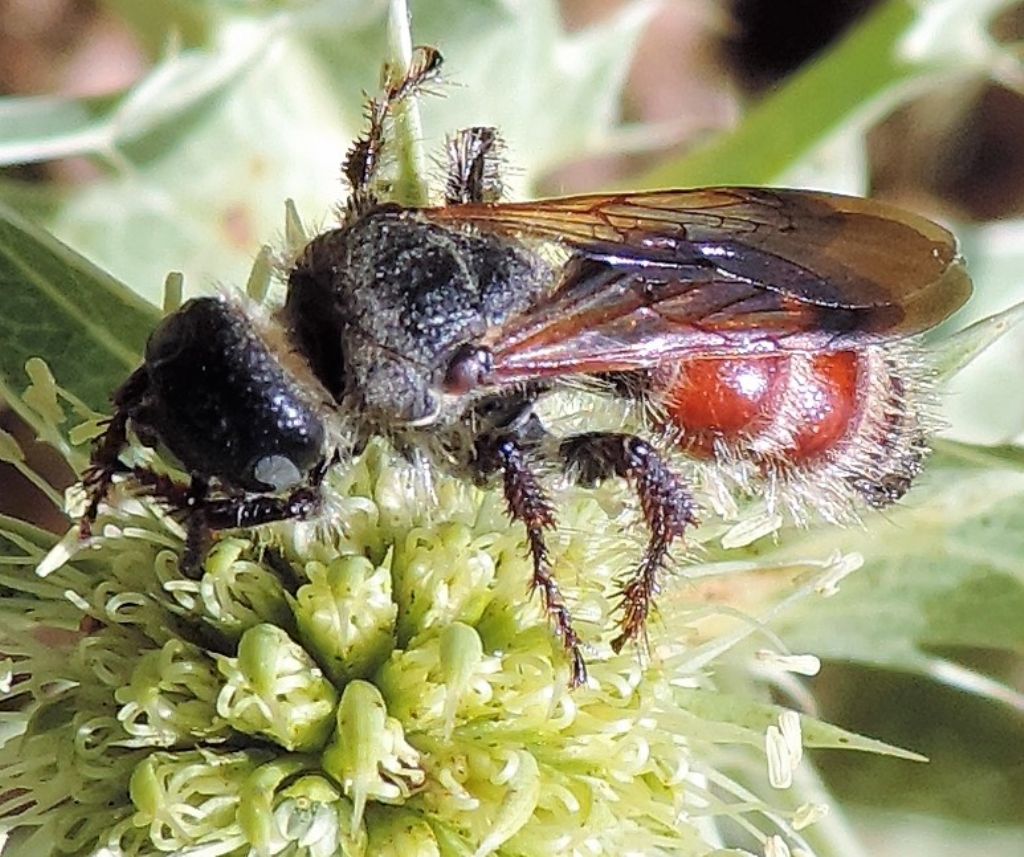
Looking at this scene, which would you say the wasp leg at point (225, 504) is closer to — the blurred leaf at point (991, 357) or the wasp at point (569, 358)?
the wasp at point (569, 358)

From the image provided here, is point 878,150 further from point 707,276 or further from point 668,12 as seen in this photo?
point 707,276

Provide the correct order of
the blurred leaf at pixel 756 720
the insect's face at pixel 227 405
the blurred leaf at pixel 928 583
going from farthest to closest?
the blurred leaf at pixel 928 583 < the blurred leaf at pixel 756 720 < the insect's face at pixel 227 405

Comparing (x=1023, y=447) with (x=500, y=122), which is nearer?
(x=1023, y=447)

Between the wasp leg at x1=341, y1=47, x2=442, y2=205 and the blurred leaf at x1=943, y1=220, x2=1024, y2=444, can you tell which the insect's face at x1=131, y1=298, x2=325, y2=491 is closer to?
the wasp leg at x1=341, y1=47, x2=442, y2=205

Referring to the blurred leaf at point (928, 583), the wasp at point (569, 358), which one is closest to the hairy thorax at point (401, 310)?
the wasp at point (569, 358)

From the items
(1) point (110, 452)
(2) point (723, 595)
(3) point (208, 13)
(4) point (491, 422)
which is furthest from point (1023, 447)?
(3) point (208, 13)

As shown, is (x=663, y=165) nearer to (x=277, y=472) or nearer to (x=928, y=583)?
(x=928, y=583)

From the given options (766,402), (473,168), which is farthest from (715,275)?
(473,168)
